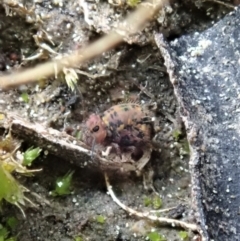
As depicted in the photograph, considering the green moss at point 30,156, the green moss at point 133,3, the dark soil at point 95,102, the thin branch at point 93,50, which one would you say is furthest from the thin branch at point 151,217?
the green moss at point 133,3

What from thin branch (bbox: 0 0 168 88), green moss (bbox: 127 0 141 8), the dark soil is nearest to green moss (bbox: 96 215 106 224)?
the dark soil

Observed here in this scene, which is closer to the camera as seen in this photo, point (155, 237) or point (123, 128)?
point (155, 237)

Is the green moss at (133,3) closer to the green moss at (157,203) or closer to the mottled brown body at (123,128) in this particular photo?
the mottled brown body at (123,128)

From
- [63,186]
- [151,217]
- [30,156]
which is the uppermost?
[30,156]

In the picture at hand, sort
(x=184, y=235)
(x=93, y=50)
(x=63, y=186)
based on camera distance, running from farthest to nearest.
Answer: (x=93, y=50), (x=63, y=186), (x=184, y=235)

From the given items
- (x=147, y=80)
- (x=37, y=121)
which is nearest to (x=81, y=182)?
(x=37, y=121)

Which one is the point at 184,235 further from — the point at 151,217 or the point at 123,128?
the point at 123,128

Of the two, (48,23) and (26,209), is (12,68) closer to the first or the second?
(48,23)

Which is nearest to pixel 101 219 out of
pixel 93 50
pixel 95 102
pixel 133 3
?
pixel 95 102

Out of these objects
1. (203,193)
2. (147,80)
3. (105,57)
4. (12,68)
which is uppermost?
(12,68)
